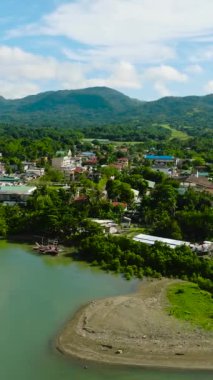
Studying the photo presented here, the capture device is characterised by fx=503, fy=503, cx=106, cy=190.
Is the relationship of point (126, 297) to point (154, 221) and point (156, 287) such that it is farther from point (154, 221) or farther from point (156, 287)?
point (154, 221)

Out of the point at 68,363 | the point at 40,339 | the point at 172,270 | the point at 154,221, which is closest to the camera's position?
the point at 68,363

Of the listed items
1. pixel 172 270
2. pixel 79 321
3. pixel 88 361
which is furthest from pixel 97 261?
pixel 88 361

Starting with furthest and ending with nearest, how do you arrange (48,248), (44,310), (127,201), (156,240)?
(127,201) → (48,248) → (156,240) → (44,310)

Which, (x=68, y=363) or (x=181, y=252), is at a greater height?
(x=181, y=252)

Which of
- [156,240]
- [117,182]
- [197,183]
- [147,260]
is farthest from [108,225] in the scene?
[197,183]

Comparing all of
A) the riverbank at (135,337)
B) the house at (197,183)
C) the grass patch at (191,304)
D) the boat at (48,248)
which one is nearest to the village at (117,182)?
the house at (197,183)

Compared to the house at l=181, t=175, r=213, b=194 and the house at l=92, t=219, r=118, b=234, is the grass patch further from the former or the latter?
the house at l=181, t=175, r=213, b=194

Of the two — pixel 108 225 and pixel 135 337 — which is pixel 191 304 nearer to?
pixel 135 337
